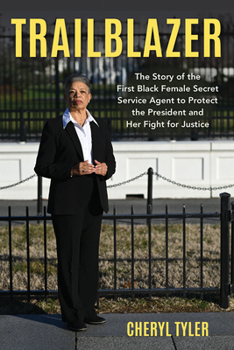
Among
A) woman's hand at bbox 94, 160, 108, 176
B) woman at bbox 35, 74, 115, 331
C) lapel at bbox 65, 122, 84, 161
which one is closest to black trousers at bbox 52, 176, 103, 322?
woman at bbox 35, 74, 115, 331

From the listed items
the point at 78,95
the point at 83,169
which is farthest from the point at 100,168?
the point at 78,95

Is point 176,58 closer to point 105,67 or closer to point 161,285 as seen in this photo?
point 105,67

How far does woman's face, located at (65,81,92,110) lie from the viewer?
14.4 ft

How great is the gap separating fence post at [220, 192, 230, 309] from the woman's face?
69.0 inches

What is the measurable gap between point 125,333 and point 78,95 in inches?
79.0

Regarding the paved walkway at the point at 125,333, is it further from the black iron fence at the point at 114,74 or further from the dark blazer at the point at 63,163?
the black iron fence at the point at 114,74

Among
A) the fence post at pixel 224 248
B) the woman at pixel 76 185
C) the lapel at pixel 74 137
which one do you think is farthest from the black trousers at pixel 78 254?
the fence post at pixel 224 248

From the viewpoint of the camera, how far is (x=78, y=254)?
181 inches

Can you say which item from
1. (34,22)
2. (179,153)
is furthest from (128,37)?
(179,153)

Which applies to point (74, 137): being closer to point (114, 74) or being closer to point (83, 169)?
point (83, 169)

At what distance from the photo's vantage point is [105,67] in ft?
42.8

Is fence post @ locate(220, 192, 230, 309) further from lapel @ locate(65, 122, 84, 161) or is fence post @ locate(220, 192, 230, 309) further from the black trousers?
lapel @ locate(65, 122, 84, 161)

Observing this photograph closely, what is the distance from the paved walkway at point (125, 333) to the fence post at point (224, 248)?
0.30 metres

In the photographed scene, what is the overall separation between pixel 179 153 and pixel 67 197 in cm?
786
